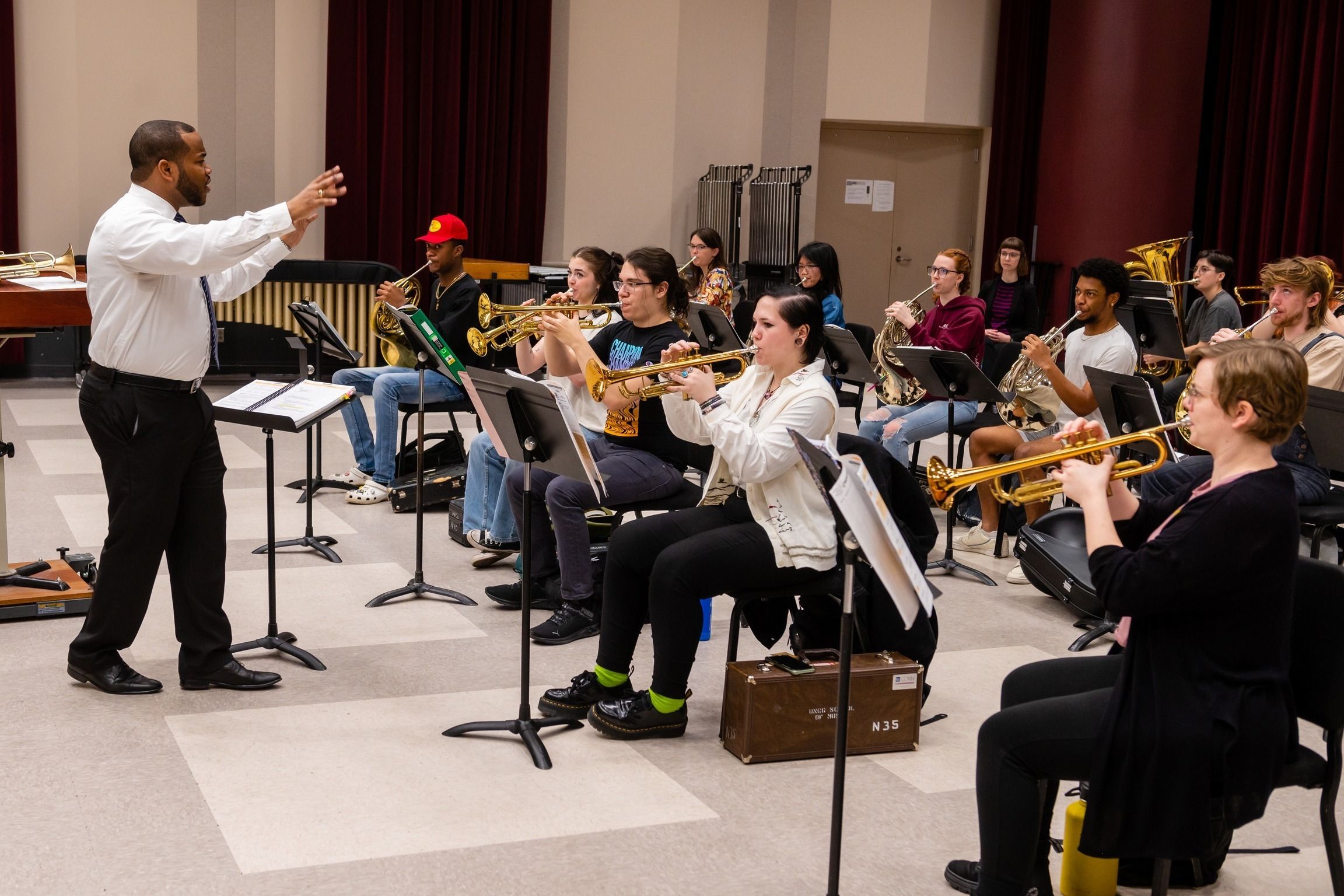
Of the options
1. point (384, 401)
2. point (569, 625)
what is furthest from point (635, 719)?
point (384, 401)

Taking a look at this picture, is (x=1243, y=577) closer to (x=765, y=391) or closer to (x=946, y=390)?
(x=765, y=391)

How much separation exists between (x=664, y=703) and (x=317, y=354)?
3.85 m

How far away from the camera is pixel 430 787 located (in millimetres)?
3324

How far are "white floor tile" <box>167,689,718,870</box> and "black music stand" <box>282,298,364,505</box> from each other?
1804 mm

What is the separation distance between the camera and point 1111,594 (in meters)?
2.36

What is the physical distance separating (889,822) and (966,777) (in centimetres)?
38

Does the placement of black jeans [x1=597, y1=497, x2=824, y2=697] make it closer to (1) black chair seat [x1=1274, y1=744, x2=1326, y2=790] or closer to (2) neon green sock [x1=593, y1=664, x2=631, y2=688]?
(2) neon green sock [x1=593, y1=664, x2=631, y2=688]

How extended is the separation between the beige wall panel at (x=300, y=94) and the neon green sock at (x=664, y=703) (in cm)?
808

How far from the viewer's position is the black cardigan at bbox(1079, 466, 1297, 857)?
7.54 ft

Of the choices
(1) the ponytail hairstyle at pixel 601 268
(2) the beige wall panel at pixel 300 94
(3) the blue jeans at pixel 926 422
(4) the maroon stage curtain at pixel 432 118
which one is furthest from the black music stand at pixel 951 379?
(2) the beige wall panel at pixel 300 94

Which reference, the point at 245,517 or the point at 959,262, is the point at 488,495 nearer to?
the point at 245,517

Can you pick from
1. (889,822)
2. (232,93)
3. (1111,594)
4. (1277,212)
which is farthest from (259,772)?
(1277,212)

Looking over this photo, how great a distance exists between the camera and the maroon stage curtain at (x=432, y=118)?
35.3 ft

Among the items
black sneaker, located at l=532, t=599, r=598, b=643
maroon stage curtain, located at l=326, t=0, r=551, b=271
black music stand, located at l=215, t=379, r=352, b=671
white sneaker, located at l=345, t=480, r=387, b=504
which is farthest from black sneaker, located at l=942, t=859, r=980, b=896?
maroon stage curtain, located at l=326, t=0, r=551, b=271
